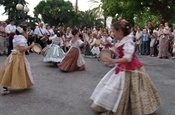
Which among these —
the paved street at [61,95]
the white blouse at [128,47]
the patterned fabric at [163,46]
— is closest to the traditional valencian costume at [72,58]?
the paved street at [61,95]

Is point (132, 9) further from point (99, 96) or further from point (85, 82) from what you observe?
point (99, 96)

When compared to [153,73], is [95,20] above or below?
above

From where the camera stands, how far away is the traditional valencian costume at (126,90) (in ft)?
17.4

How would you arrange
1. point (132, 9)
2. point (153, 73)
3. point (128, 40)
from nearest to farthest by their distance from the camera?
1. point (128, 40)
2. point (153, 73)
3. point (132, 9)

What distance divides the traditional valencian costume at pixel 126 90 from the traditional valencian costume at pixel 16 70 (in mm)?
2405

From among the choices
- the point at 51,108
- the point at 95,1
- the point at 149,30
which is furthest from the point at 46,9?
the point at 51,108

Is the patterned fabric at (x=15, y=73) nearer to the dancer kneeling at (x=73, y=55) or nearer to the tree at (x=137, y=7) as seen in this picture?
the dancer kneeling at (x=73, y=55)

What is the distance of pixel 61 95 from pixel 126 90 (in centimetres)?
231

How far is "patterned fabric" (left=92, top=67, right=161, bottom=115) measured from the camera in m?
5.32

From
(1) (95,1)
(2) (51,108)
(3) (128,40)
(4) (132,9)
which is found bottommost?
(2) (51,108)

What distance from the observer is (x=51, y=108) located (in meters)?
6.18

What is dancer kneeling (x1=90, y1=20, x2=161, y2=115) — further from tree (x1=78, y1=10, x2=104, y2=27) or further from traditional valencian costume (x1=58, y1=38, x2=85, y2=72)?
tree (x1=78, y1=10, x2=104, y2=27)

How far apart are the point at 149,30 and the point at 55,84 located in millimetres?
11052

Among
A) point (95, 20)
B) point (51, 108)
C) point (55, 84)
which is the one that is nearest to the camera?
point (51, 108)
